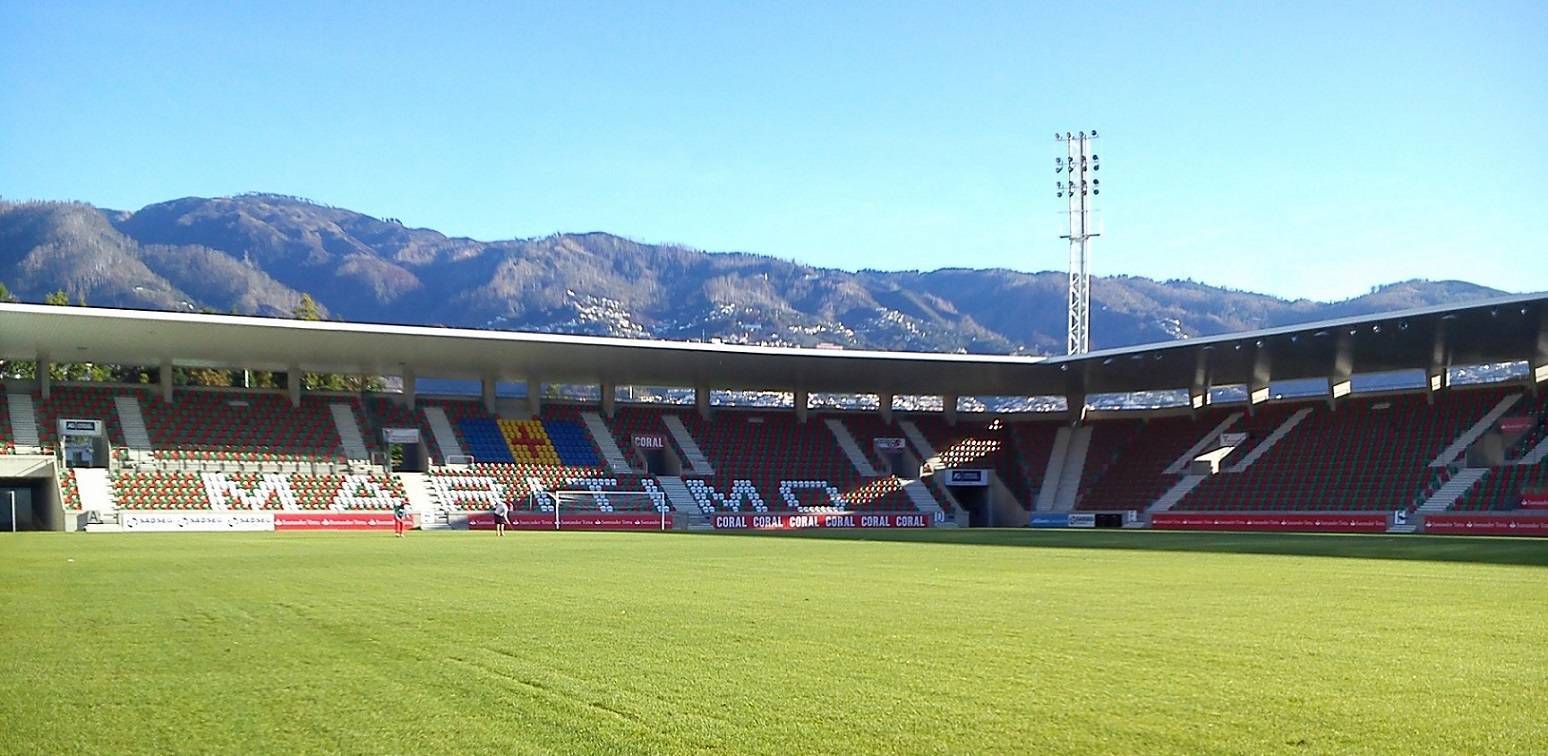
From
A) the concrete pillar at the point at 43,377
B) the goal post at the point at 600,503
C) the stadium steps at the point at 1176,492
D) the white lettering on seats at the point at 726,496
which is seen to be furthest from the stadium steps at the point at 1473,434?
the concrete pillar at the point at 43,377

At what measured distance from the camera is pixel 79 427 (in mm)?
47344

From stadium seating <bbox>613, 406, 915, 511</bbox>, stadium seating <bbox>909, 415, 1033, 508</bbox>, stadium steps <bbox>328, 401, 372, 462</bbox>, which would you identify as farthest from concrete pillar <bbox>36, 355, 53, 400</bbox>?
stadium seating <bbox>909, 415, 1033, 508</bbox>

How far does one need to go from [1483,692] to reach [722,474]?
51.0 metres

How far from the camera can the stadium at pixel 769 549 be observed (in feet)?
21.9

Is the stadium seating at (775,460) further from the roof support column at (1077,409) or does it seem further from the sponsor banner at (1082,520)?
the roof support column at (1077,409)

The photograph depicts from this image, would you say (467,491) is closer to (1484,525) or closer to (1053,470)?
(1053,470)

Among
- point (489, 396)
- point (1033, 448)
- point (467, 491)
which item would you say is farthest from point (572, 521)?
point (1033, 448)

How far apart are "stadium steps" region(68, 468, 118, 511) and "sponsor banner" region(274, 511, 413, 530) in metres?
5.30

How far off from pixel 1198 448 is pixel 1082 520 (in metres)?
6.13

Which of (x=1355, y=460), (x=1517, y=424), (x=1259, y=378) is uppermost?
(x=1259, y=378)

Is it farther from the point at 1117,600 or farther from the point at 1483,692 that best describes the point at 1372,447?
the point at 1483,692

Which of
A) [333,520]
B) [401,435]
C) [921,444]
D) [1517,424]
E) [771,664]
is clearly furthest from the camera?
[921,444]

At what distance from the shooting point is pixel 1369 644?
9.48 m

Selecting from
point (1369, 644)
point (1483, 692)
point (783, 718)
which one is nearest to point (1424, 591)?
point (1369, 644)
